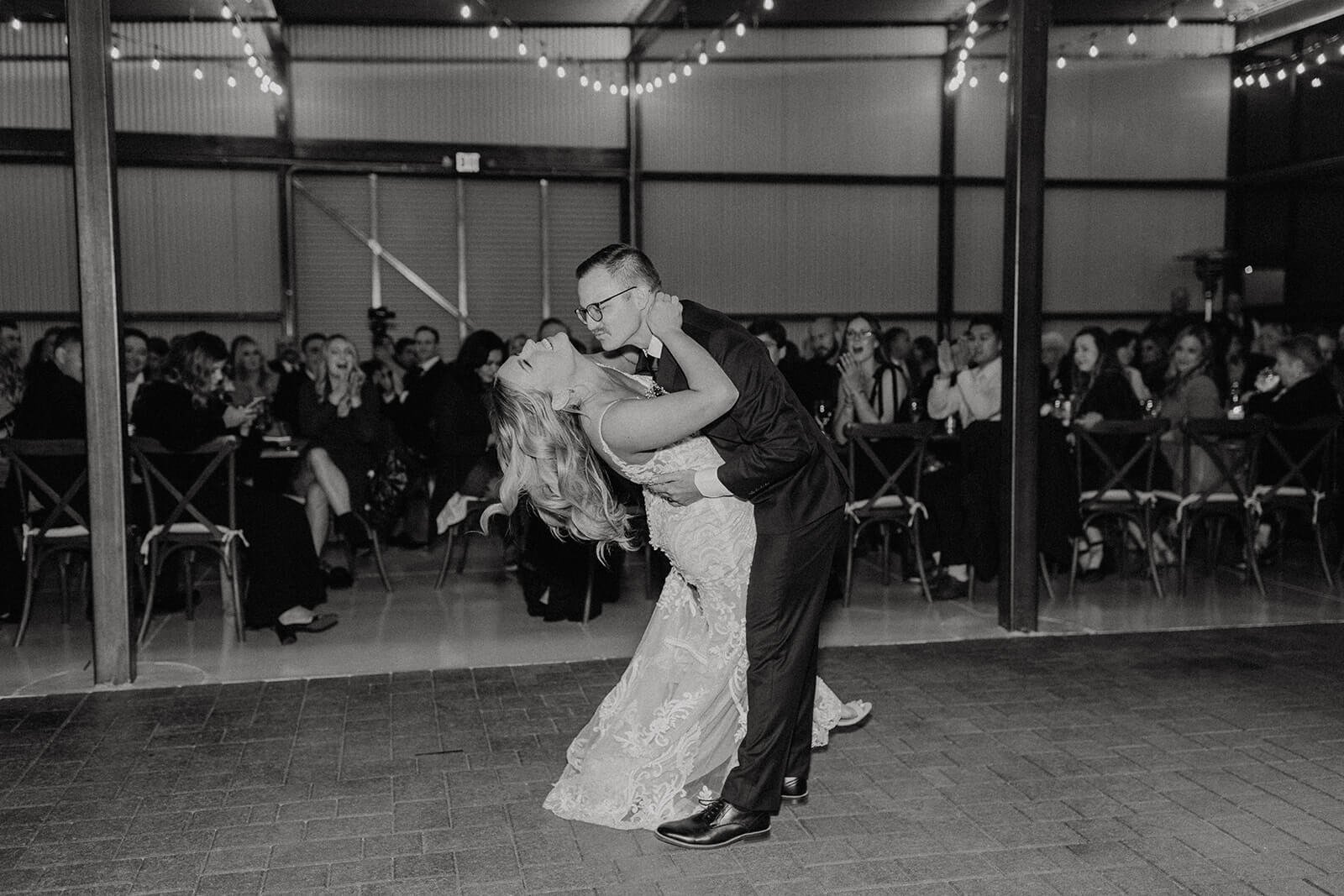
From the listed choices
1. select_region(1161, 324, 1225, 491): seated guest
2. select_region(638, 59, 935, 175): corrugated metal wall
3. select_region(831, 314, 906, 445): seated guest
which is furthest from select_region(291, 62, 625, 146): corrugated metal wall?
select_region(1161, 324, 1225, 491): seated guest

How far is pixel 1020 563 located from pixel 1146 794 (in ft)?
7.01

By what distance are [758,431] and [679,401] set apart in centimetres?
29

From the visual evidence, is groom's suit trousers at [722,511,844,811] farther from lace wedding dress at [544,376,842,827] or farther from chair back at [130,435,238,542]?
chair back at [130,435,238,542]

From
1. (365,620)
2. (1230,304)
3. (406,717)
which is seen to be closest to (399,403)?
(365,620)

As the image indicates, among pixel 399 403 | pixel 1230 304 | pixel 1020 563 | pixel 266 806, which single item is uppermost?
pixel 1230 304

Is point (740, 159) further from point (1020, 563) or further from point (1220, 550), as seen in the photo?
point (1020, 563)

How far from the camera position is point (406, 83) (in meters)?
13.2

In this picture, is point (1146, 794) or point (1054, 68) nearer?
Answer: point (1146, 794)

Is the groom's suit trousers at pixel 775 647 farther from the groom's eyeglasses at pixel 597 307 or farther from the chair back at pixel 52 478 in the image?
the chair back at pixel 52 478

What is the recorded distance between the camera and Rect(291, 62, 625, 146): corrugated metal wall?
13.0 m

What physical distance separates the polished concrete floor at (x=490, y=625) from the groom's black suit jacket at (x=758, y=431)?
2350mm

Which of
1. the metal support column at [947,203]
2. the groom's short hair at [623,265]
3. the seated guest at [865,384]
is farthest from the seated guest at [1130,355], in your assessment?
the groom's short hair at [623,265]

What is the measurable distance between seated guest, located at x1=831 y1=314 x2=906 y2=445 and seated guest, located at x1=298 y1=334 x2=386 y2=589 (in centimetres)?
258

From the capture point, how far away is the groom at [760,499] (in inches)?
122
